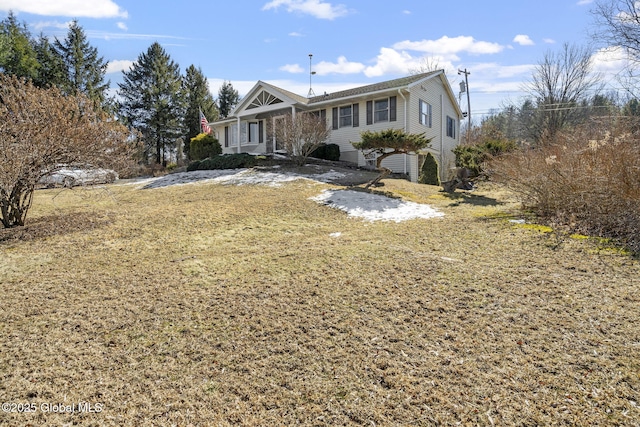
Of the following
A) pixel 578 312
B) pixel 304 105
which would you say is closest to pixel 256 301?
pixel 578 312

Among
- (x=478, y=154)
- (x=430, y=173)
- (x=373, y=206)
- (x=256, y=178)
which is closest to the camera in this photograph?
(x=373, y=206)

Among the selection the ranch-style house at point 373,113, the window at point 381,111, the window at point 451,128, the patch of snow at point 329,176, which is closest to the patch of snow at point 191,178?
the ranch-style house at point 373,113

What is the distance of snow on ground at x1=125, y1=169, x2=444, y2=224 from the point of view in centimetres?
872

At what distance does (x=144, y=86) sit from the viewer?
36.1 m

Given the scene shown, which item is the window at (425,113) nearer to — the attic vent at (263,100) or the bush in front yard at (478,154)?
the bush in front yard at (478,154)

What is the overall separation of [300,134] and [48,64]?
26882mm

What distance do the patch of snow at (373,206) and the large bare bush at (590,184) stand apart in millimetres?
2154

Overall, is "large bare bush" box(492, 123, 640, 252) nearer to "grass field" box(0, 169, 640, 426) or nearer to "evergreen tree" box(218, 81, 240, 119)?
"grass field" box(0, 169, 640, 426)

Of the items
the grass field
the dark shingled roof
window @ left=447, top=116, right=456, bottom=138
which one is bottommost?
the grass field

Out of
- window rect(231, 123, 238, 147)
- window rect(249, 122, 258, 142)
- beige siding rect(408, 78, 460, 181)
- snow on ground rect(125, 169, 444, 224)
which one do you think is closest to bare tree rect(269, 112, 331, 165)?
snow on ground rect(125, 169, 444, 224)

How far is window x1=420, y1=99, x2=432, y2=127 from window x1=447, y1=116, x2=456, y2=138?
122 inches

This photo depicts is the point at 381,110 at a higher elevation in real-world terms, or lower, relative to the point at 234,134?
higher

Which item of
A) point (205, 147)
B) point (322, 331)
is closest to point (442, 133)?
point (205, 147)

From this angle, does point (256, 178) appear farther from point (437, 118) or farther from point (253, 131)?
point (437, 118)
